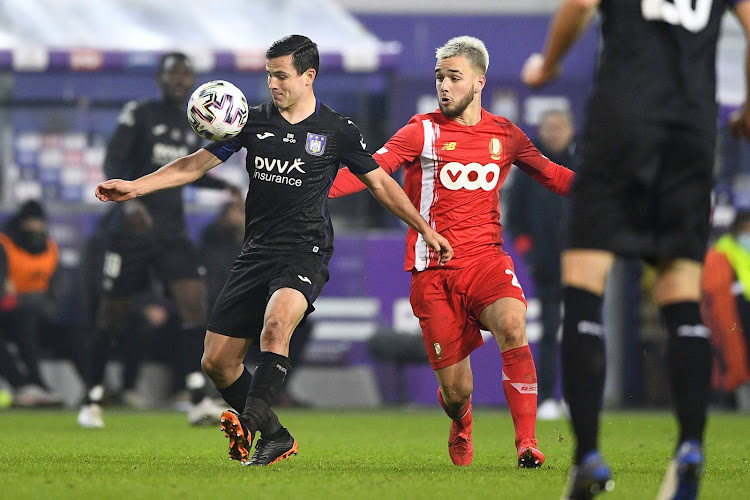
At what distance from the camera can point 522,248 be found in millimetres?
12078

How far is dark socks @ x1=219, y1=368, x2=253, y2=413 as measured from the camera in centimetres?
670

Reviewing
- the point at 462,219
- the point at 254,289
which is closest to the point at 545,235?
the point at 462,219

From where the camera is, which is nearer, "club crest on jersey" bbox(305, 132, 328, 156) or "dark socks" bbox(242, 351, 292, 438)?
"dark socks" bbox(242, 351, 292, 438)

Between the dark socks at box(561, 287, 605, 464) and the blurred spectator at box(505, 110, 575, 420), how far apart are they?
7.28 m

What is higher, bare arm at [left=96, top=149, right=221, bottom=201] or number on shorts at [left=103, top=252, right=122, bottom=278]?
bare arm at [left=96, top=149, right=221, bottom=201]

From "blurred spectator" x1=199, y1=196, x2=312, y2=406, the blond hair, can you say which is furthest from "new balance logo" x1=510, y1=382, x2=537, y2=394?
"blurred spectator" x1=199, y1=196, x2=312, y2=406

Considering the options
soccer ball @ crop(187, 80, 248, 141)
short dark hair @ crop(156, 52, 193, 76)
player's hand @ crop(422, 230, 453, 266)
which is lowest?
player's hand @ crop(422, 230, 453, 266)

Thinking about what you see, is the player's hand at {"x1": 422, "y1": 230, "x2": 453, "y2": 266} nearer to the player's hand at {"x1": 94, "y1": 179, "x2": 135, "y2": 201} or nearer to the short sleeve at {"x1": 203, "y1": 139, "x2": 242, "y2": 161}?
the short sleeve at {"x1": 203, "y1": 139, "x2": 242, "y2": 161}

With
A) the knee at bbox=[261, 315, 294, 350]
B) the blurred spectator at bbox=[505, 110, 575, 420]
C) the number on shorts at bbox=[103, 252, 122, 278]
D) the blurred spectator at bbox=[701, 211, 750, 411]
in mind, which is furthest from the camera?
the blurred spectator at bbox=[701, 211, 750, 411]

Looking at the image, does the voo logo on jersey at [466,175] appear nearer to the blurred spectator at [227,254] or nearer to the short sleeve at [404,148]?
the short sleeve at [404,148]

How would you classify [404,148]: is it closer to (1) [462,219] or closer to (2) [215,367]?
(1) [462,219]

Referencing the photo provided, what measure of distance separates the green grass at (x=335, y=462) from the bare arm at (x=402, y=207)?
3.56 feet

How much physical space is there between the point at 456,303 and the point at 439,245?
0.60m

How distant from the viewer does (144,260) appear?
10234 mm
